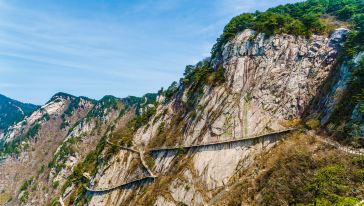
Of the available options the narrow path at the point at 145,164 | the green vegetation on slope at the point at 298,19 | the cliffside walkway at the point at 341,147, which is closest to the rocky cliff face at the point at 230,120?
the narrow path at the point at 145,164

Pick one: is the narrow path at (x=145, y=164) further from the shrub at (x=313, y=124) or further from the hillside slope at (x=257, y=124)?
the shrub at (x=313, y=124)

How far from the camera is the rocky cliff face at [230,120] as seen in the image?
6969 cm

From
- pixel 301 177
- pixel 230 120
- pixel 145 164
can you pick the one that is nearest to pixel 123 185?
pixel 145 164

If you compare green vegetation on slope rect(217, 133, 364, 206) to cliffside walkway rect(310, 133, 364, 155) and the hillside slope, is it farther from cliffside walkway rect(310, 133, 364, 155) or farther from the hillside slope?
cliffside walkway rect(310, 133, 364, 155)

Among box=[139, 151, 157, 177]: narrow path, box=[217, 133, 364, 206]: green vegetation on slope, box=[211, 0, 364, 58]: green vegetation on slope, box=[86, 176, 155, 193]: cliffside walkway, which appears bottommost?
box=[86, 176, 155, 193]: cliffside walkway

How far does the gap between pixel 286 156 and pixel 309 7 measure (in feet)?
191

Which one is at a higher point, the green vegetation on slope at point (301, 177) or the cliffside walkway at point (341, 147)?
the cliffside walkway at point (341, 147)

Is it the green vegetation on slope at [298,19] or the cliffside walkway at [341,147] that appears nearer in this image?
the cliffside walkway at [341,147]

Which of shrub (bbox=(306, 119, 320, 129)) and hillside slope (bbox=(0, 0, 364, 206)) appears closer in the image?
hillside slope (bbox=(0, 0, 364, 206))

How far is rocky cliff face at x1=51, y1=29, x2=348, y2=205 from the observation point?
A: 69.7 metres

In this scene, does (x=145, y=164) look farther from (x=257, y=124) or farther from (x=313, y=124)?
(x=313, y=124)

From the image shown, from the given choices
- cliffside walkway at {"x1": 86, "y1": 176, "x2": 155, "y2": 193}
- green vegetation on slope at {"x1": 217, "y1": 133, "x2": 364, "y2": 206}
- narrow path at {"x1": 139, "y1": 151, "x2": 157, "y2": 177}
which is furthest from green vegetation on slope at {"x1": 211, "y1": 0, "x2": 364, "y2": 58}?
cliffside walkway at {"x1": 86, "y1": 176, "x2": 155, "y2": 193}

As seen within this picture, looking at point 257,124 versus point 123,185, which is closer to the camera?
point 257,124

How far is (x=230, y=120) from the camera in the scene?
245ft
